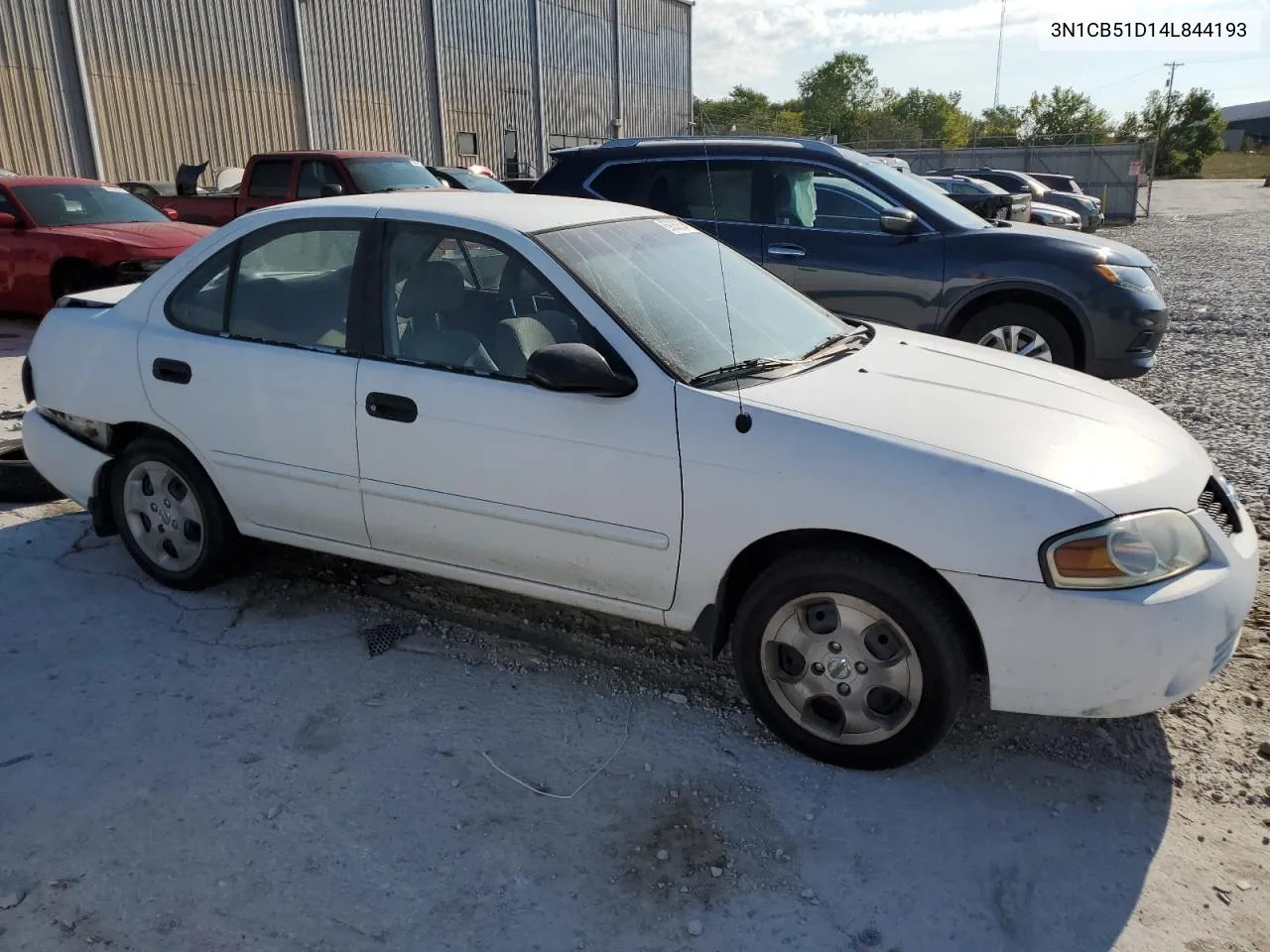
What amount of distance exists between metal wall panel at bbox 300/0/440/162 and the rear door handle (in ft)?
67.6

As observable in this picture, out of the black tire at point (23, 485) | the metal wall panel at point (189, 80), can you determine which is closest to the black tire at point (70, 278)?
the black tire at point (23, 485)

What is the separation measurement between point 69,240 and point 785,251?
23.5ft

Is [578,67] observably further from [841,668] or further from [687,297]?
[841,668]

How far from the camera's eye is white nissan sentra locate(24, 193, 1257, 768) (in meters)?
2.69

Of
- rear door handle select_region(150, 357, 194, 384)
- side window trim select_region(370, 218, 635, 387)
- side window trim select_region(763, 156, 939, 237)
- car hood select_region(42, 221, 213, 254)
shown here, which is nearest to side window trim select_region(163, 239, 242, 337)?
rear door handle select_region(150, 357, 194, 384)

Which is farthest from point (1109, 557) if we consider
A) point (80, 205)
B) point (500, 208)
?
point (80, 205)

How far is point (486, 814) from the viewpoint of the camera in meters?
2.81

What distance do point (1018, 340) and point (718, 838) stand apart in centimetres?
510

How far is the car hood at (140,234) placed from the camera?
9.35 metres

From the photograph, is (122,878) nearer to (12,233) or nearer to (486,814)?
(486,814)

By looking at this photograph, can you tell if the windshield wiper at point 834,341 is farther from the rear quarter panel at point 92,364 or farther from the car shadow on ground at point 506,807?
the rear quarter panel at point 92,364

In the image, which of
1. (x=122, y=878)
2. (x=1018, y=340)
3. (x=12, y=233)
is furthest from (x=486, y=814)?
(x=12, y=233)

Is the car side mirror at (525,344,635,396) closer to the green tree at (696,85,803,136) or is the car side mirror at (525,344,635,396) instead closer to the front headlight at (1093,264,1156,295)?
the green tree at (696,85,803,136)

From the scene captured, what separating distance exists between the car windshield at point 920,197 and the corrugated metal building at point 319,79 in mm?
14733
